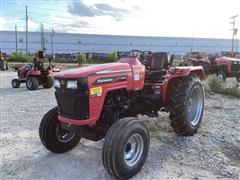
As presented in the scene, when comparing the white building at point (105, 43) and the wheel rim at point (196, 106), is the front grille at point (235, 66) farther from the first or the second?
the white building at point (105, 43)

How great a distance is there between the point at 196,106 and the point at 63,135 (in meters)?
2.64

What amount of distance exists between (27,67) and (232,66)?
382 inches

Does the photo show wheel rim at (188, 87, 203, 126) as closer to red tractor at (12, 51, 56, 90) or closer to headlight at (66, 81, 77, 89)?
headlight at (66, 81, 77, 89)

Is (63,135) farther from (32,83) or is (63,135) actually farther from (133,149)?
(32,83)

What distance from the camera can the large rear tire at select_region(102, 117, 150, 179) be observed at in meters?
3.69

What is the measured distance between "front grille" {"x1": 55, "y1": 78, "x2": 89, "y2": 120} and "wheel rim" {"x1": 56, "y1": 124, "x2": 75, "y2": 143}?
74cm

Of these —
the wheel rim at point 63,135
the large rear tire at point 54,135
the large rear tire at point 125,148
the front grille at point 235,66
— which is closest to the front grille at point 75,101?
the large rear tire at point 125,148

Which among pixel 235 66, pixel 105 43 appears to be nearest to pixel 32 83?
pixel 235 66

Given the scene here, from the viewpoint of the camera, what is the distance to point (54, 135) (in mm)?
4762

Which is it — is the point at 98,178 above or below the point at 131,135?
below

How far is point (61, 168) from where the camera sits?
4.27 m

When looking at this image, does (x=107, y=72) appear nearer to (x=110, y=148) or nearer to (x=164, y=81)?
(x=110, y=148)

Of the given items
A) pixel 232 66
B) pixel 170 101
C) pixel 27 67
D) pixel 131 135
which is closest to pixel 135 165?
pixel 131 135

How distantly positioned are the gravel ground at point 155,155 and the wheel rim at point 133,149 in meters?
0.21
